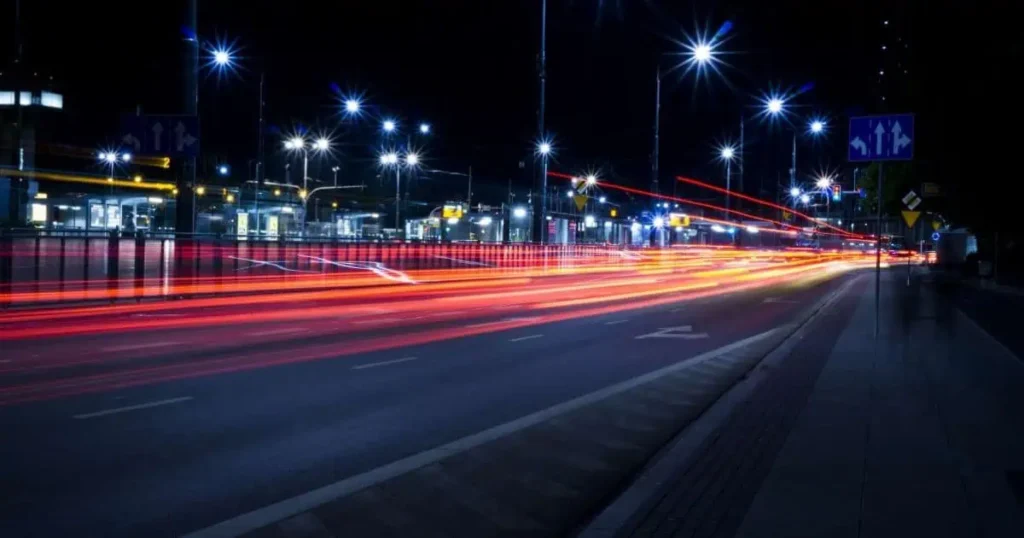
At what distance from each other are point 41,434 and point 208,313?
13311 millimetres

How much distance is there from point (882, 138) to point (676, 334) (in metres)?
5.46

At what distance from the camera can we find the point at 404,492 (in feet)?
23.3

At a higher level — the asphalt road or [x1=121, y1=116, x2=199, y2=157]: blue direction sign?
[x1=121, y1=116, x2=199, y2=157]: blue direction sign

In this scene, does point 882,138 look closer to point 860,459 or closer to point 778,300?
point 860,459

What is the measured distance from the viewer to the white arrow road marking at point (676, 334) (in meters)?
19.2

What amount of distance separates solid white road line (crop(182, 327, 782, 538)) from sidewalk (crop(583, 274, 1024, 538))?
1813 millimetres

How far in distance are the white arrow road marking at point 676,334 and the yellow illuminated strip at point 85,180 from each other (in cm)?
2752

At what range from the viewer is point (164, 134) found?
21.6 m

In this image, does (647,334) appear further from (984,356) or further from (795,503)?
(795,503)

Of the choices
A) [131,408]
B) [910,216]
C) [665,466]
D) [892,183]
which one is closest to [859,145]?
[665,466]

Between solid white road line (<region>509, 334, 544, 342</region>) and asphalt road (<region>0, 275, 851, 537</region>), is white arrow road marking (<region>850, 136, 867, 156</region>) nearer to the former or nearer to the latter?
asphalt road (<region>0, 275, 851, 537</region>)

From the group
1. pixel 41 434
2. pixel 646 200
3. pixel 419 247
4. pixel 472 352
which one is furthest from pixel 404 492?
pixel 646 200

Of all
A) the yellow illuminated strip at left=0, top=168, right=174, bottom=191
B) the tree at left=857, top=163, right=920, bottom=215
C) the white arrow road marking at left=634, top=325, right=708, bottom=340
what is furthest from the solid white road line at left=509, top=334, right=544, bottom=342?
the yellow illuminated strip at left=0, top=168, right=174, bottom=191

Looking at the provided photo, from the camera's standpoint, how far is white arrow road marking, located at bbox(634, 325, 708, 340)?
756 inches
